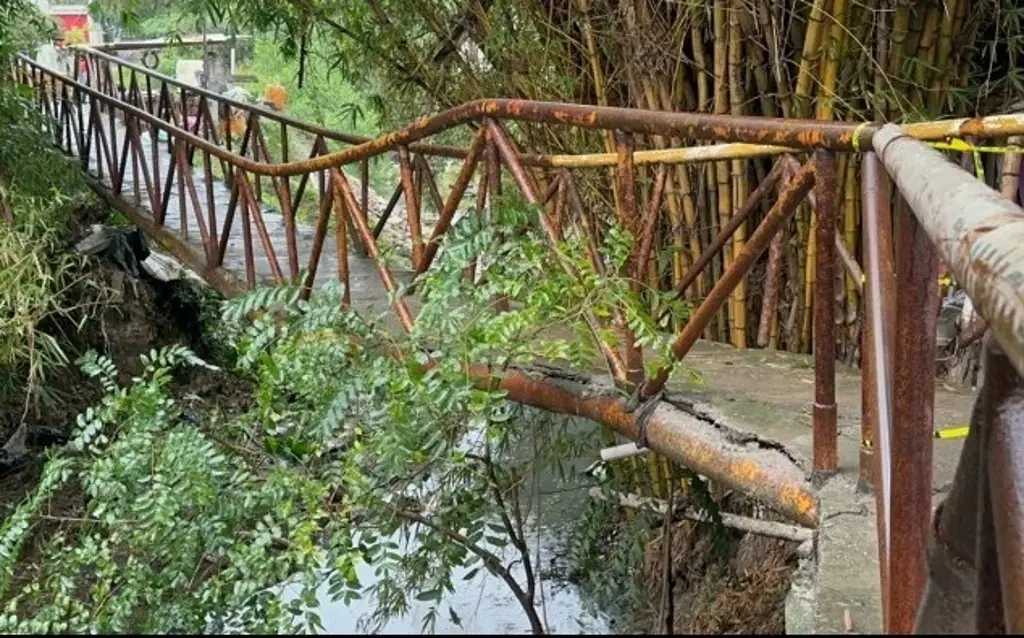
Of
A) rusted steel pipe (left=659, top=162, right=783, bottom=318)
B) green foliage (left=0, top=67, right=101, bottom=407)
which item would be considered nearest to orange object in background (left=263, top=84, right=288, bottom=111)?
green foliage (left=0, top=67, right=101, bottom=407)

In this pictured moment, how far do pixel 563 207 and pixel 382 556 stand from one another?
4.33ft

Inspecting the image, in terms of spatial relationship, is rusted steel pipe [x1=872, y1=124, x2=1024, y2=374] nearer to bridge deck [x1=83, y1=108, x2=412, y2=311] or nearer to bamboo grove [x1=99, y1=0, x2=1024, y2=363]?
bamboo grove [x1=99, y1=0, x2=1024, y2=363]

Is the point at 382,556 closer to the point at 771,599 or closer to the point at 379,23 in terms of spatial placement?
the point at 771,599

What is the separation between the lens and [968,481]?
0.72 meters

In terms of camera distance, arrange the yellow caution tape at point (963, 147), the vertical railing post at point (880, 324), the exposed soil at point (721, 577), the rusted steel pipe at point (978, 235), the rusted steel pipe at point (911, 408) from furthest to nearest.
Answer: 1. the exposed soil at point (721, 577)
2. the yellow caution tape at point (963, 147)
3. the vertical railing post at point (880, 324)
4. the rusted steel pipe at point (911, 408)
5. the rusted steel pipe at point (978, 235)

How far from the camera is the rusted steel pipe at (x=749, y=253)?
188 cm

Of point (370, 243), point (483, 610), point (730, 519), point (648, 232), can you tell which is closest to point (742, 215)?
point (648, 232)

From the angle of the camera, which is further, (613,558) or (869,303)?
(613,558)

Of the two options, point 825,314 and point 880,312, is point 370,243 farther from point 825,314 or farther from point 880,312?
point 880,312

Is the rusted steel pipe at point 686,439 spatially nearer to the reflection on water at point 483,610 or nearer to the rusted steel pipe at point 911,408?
the rusted steel pipe at point 911,408

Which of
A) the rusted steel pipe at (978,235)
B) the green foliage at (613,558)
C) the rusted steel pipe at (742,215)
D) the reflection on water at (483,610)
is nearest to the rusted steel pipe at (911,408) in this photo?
the rusted steel pipe at (978,235)

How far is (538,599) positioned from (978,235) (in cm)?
384

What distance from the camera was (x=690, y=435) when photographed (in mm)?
2221

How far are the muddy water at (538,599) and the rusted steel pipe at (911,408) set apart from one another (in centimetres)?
223
